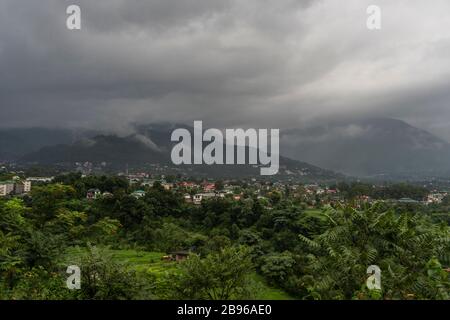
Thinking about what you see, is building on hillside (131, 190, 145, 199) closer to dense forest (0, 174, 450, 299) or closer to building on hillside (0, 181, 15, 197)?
dense forest (0, 174, 450, 299)

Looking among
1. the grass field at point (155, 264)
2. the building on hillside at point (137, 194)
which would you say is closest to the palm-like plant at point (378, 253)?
the grass field at point (155, 264)

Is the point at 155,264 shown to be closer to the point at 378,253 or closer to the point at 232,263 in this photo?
the point at 232,263

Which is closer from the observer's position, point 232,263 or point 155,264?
point 232,263

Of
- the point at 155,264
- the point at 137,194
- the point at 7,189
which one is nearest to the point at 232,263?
the point at 155,264

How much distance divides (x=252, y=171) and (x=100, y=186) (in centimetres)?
15234

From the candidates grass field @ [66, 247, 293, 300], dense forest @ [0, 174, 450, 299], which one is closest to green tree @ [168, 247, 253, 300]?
dense forest @ [0, 174, 450, 299]

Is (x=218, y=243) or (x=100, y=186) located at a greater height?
(x=100, y=186)

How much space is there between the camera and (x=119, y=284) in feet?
25.6

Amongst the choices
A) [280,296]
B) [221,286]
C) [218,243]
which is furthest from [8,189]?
[221,286]

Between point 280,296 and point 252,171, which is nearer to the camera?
point 280,296

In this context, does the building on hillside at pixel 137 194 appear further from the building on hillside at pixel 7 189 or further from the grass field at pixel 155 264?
the building on hillside at pixel 7 189

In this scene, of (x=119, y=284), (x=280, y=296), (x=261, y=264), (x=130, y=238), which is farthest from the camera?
(x=130, y=238)

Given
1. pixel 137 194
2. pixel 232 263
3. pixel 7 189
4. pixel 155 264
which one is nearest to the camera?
pixel 232 263
